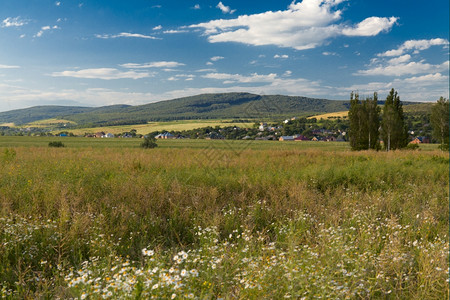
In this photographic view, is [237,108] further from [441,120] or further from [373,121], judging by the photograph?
[441,120]

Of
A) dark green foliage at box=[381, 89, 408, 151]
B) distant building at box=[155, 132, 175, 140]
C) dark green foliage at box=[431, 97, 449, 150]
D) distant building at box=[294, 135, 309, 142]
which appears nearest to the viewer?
dark green foliage at box=[381, 89, 408, 151]

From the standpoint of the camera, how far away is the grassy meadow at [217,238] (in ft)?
10.8

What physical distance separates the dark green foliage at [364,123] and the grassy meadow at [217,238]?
29322 millimetres

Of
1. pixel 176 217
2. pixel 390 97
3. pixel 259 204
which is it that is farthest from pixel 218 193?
pixel 390 97

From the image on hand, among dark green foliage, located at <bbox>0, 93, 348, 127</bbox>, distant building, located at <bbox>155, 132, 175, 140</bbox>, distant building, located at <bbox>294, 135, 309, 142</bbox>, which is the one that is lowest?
distant building, located at <bbox>294, 135, 309, 142</bbox>

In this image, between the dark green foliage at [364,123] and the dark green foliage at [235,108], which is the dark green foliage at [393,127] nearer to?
the dark green foliage at [364,123]

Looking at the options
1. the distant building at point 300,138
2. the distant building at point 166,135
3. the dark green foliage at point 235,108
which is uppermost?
the dark green foliage at point 235,108

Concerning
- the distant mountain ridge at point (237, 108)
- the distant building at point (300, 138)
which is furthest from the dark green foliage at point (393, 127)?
the distant building at point (300, 138)

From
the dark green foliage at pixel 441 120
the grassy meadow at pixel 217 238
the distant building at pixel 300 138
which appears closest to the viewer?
the grassy meadow at pixel 217 238

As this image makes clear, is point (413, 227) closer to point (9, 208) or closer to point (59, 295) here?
point (59, 295)

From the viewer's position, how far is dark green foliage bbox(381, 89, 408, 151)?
36.5 m

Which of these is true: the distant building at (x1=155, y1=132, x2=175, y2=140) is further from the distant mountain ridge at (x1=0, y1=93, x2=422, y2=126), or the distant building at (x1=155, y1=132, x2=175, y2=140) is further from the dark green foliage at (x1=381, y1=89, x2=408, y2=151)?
the dark green foliage at (x1=381, y1=89, x2=408, y2=151)

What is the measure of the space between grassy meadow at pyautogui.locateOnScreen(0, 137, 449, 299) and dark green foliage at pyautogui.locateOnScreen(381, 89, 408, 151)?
30.6 m

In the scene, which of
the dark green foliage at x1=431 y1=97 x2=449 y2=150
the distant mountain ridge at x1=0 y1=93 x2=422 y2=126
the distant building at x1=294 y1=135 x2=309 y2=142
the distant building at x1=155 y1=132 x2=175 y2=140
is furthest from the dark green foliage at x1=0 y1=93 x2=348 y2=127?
the dark green foliage at x1=431 y1=97 x2=449 y2=150
